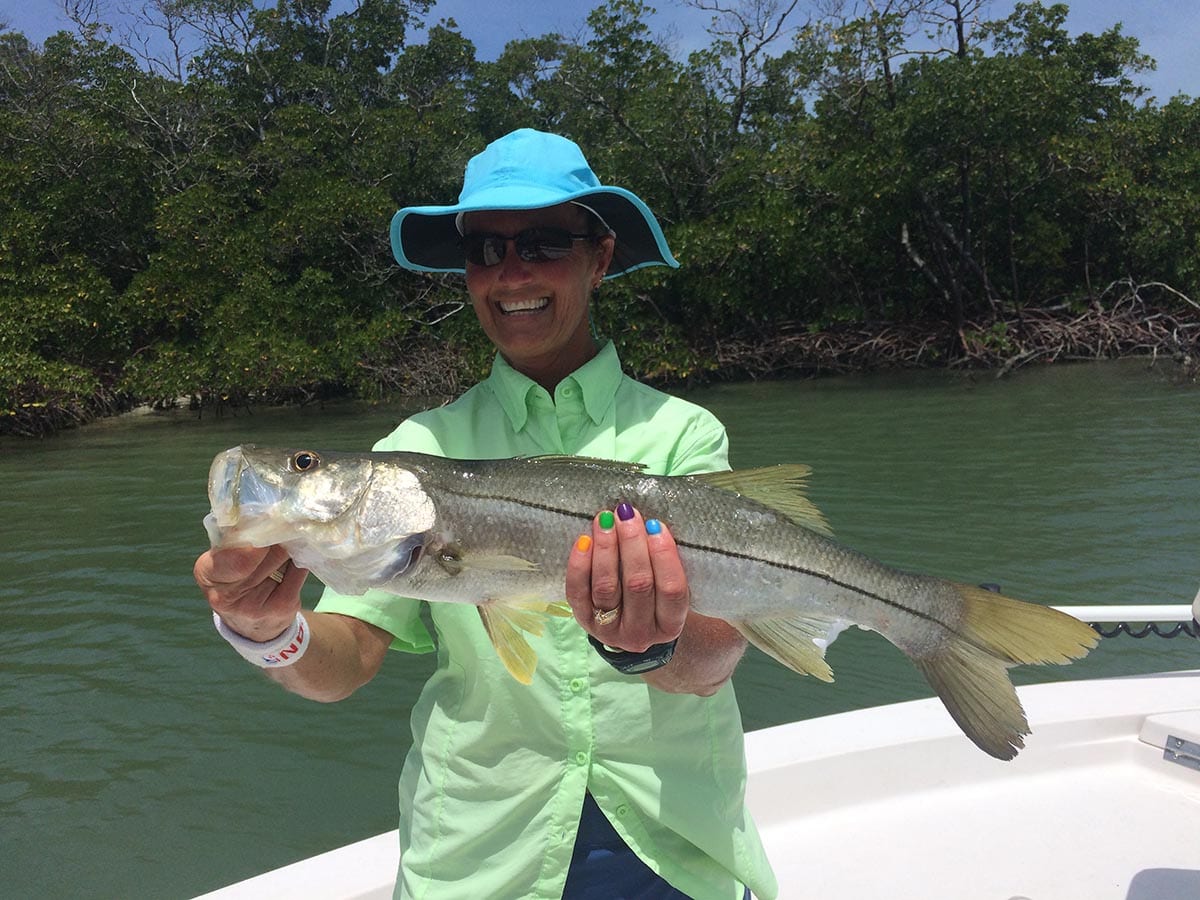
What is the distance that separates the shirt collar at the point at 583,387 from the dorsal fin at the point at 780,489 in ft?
1.21

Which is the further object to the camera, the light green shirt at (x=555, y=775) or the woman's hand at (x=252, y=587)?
the light green shirt at (x=555, y=775)

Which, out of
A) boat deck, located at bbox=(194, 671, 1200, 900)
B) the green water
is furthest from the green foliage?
boat deck, located at bbox=(194, 671, 1200, 900)

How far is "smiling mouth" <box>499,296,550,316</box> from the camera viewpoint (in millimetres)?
2189

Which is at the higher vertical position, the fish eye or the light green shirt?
the fish eye

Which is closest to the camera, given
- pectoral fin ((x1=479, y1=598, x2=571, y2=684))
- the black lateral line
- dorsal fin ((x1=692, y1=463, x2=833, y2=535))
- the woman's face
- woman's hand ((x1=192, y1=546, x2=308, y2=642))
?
woman's hand ((x1=192, y1=546, x2=308, y2=642))

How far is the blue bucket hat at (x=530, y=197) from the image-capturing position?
83.1 inches

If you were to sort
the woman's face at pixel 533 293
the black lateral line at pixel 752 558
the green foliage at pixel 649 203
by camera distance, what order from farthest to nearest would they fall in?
the green foliage at pixel 649 203 → the woman's face at pixel 533 293 → the black lateral line at pixel 752 558

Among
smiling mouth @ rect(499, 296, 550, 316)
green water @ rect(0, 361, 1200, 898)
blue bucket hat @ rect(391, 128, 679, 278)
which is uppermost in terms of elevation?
blue bucket hat @ rect(391, 128, 679, 278)

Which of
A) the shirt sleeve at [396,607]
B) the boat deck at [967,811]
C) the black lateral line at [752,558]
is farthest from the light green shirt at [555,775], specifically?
the boat deck at [967,811]

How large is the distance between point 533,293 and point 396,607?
83cm

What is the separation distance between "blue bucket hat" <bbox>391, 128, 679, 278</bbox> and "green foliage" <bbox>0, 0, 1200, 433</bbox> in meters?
19.2

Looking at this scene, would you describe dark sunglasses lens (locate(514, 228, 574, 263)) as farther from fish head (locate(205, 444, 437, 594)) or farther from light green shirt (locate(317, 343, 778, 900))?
light green shirt (locate(317, 343, 778, 900))

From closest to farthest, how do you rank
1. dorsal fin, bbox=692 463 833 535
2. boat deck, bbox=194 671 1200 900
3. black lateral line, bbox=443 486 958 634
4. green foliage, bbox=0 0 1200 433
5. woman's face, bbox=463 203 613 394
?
black lateral line, bbox=443 486 958 634 → dorsal fin, bbox=692 463 833 535 → woman's face, bbox=463 203 613 394 → boat deck, bbox=194 671 1200 900 → green foliage, bbox=0 0 1200 433

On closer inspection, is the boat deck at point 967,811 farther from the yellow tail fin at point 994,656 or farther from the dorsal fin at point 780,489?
the dorsal fin at point 780,489
